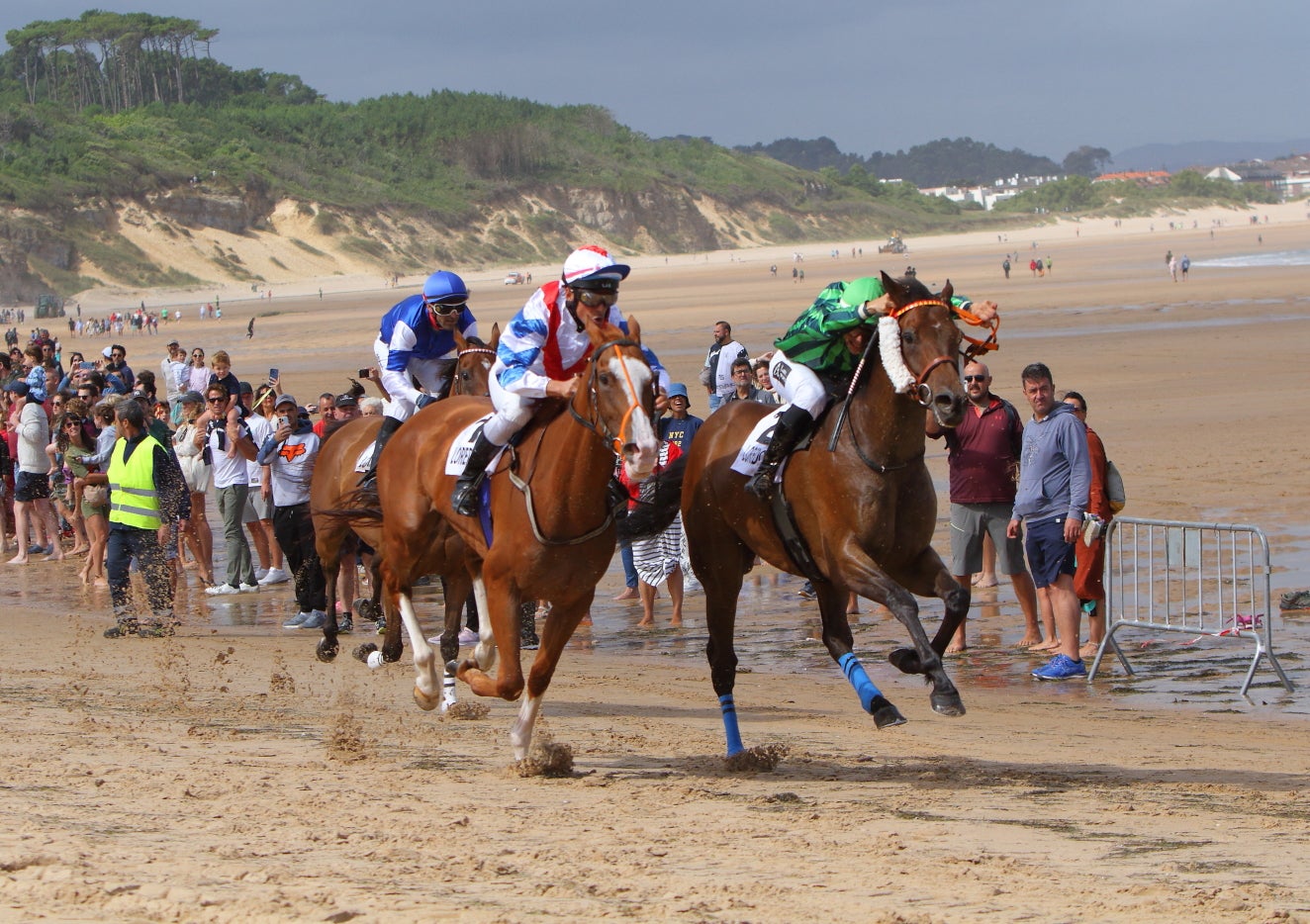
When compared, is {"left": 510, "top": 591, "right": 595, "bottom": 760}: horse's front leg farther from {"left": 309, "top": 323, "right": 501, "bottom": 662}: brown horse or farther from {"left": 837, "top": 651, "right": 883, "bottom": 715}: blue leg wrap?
{"left": 309, "top": 323, "right": 501, "bottom": 662}: brown horse

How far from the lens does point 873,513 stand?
771cm

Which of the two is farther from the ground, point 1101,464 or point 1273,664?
point 1101,464

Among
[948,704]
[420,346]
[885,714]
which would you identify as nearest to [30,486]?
[420,346]

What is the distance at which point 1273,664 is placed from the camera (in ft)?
31.5

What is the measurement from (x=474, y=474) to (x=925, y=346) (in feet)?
7.75

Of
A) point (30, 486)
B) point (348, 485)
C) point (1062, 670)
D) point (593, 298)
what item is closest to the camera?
point (593, 298)

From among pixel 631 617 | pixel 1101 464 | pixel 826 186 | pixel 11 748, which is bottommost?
pixel 631 617

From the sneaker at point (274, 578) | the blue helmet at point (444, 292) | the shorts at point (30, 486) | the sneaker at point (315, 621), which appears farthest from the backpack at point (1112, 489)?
the shorts at point (30, 486)

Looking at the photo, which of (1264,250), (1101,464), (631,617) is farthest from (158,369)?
(1264,250)

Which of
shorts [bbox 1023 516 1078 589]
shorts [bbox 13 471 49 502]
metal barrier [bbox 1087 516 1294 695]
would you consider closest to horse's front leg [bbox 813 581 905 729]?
metal barrier [bbox 1087 516 1294 695]

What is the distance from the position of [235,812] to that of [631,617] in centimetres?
786

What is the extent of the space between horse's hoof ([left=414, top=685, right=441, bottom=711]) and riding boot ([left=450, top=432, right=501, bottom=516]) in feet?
4.09

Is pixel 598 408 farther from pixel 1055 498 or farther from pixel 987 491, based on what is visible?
pixel 987 491

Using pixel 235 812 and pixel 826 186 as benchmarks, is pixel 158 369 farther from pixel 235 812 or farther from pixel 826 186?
pixel 826 186
